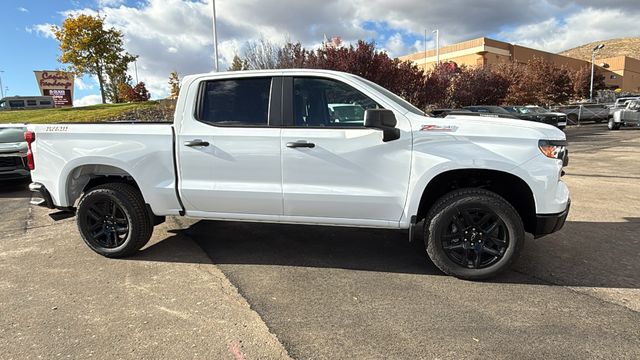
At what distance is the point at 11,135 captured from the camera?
972 cm

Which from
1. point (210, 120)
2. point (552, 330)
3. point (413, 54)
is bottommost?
point (552, 330)

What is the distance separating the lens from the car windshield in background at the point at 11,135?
9543 millimetres

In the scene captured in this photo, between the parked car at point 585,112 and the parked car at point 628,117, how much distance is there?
6.13 m

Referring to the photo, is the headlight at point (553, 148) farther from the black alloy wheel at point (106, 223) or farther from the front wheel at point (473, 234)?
the black alloy wheel at point (106, 223)

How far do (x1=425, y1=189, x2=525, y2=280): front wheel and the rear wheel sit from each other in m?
2.99

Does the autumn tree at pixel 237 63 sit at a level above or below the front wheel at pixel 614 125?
above

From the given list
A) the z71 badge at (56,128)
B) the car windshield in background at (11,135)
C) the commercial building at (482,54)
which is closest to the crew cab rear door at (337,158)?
the z71 badge at (56,128)

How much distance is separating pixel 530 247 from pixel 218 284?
11.3ft

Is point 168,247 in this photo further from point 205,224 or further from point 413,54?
point 413,54

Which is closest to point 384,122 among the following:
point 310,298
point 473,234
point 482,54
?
point 473,234

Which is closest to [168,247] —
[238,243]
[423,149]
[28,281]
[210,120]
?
[238,243]

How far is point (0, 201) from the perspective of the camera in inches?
330

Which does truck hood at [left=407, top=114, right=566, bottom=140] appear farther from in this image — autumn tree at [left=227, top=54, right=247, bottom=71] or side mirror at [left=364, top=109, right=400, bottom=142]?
autumn tree at [left=227, top=54, right=247, bottom=71]

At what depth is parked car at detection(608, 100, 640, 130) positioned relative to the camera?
75.0 ft
